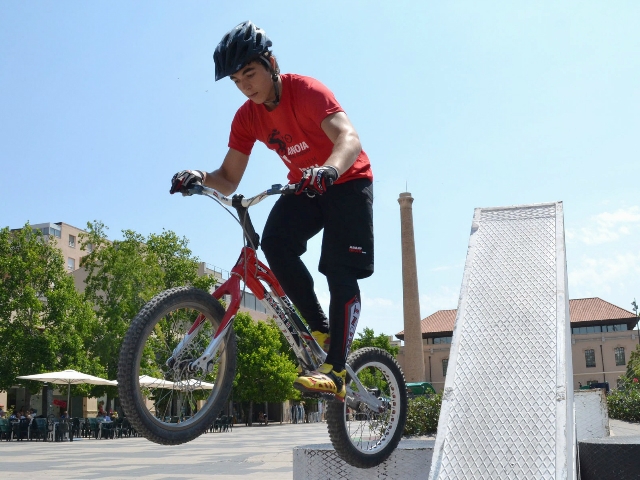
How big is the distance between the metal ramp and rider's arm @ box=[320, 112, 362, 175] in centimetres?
179

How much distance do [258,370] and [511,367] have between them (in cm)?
5779

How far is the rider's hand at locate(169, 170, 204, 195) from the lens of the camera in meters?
4.02

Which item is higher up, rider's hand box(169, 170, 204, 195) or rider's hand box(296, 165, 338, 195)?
rider's hand box(169, 170, 204, 195)

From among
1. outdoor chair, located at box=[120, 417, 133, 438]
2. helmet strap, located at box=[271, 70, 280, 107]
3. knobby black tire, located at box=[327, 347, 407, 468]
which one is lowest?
outdoor chair, located at box=[120, 417, 133, 438]

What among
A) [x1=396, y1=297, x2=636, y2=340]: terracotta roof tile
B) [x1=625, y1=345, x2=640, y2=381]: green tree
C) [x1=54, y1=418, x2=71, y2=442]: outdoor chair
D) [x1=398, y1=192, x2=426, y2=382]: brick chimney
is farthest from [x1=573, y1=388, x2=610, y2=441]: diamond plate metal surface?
[x1=396, y1=297, x2=636, y2=340]: terracotta roof tile

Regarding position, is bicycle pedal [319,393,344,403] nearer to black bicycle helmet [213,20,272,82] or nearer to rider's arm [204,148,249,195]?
rider's arm [204,148,249,195]

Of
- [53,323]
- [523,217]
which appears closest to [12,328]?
[53,323]

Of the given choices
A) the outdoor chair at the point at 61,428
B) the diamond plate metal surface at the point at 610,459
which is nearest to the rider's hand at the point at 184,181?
the diamond plate metal surface at the point at 610,459

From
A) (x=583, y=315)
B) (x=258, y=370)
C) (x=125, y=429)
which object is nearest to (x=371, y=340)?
(x=258, y=370)

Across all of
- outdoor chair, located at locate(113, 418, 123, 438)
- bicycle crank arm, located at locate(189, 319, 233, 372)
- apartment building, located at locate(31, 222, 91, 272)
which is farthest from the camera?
apartment building, located at locate(31, 222, 91, 272)

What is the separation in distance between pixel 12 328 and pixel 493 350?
135ft

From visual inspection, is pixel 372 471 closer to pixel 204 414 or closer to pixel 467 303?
pixel 467 303

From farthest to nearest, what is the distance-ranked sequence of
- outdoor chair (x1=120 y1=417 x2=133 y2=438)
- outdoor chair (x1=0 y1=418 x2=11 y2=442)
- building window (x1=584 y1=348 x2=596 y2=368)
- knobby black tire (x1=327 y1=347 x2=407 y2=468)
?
1. building window (x1=584 y1=348 x2=596 y2=368)
2. outdoor chair (x1=120 y1=417 x2=133 y2=438)
3. outdoor chair (x1=0 y1=418 x2=11 y2=442)
4. knobby black tire (x1=327 y1=347 x2=407 y2=468)

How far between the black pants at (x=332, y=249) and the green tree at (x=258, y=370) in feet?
185
